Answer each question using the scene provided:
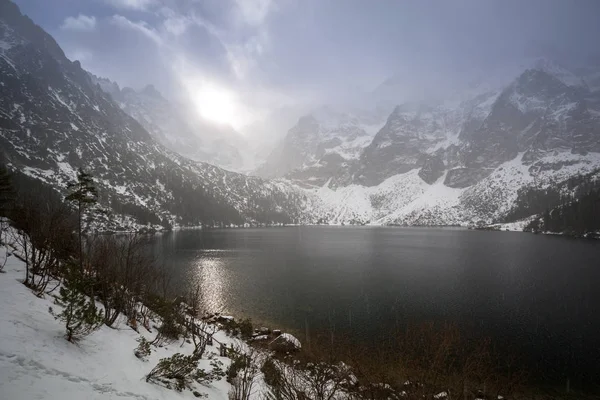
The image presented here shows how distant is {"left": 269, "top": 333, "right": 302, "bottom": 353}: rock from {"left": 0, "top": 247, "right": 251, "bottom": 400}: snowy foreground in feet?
56.8

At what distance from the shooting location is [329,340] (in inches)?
1438

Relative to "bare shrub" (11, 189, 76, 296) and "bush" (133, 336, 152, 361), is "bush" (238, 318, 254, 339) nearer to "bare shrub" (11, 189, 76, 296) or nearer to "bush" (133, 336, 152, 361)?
"bare shrub" (11, 189, 76, 296)

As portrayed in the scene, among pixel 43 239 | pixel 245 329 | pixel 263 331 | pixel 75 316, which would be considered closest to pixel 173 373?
pixel 75 316

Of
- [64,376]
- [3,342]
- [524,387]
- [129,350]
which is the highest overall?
[3,342]

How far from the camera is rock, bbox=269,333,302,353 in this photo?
107ft

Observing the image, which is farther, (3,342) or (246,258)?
(246,258)

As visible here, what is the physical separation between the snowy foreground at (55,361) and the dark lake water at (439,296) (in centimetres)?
3043

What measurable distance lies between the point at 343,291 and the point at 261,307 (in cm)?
1790

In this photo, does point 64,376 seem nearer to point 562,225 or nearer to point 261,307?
point 261,307

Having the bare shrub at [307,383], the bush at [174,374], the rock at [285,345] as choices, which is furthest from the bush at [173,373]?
the rock at [285,345]

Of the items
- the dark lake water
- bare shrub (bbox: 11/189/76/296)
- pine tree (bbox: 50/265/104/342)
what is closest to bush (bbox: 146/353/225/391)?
pine tree (bbox: 50/265/104/342)

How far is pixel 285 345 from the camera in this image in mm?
33156

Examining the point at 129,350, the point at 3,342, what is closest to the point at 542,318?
the point at 129,350

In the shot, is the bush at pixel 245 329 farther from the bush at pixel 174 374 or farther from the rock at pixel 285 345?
the bush at pixel 174 374
